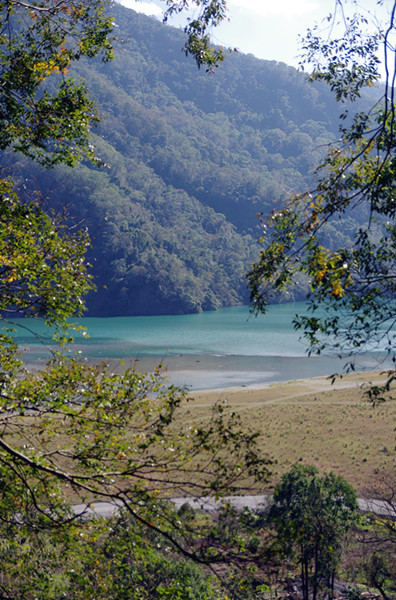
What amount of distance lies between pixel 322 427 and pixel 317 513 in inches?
645

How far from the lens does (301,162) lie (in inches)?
5463

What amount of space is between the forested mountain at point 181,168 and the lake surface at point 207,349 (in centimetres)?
1823

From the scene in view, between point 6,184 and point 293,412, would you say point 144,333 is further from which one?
point 6,184

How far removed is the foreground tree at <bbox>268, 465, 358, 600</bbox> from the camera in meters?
13.4

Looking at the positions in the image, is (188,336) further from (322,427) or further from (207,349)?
(322,427)

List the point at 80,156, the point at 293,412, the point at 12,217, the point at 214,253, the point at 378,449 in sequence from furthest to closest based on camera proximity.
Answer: the point at 214,253
the point at 293,412
the point at 378,449
the point at 80,156
the point at 12,217

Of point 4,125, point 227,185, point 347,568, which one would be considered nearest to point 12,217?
point 4,125

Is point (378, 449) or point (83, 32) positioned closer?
point (83, 32)

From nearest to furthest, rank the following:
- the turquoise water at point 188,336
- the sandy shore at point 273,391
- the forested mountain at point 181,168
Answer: the sandy shore at point 273,391 → the turquoise water at point 188,336 → the forested mountain at point 181,168

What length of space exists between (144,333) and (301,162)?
84450mm

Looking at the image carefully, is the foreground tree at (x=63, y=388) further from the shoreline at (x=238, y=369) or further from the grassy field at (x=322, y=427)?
the shoreline at (x=238, y=369)

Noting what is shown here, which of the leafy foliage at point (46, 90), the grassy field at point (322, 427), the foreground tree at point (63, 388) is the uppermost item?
the leafy foliage at point (46, 90)

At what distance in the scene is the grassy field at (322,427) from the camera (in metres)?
23.5

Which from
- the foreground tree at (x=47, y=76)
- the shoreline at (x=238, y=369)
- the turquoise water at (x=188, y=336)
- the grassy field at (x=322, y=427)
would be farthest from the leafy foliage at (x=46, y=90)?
the turquoise water at (x=188, y=336)
